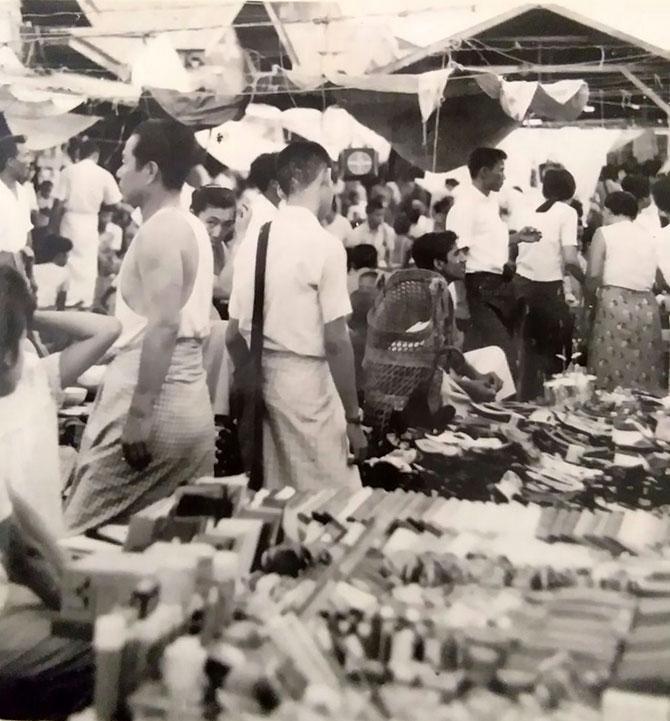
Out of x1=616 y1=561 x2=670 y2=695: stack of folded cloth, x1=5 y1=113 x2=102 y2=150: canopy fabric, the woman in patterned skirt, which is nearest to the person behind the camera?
x1=616 y1=561 x2=670 y2=695: stack of folded cloth

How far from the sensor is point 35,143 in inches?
55.6

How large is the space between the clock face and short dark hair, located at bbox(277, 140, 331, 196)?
1.6 inches

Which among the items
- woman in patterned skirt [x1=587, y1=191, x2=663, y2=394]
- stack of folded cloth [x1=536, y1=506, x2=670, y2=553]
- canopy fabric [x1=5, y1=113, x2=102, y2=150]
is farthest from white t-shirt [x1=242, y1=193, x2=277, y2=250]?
stack of folded cloth [x1=536, y1=506, x2=670, y2=553]

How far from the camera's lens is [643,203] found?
4.24 ft

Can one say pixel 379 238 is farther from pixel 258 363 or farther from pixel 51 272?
pixel 51 272

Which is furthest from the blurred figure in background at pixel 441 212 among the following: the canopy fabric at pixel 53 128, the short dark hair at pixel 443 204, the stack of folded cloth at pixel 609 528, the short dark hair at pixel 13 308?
the short dark hair at pixel 13 308

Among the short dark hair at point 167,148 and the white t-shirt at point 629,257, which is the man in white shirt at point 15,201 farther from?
the white t-shirt at point 629,257

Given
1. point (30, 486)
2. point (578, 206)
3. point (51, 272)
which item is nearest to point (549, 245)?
point (578, 206)

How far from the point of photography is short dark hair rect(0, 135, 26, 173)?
1.42 metres

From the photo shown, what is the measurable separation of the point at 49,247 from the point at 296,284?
0.44 meters

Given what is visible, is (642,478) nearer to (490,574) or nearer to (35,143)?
(490,574)

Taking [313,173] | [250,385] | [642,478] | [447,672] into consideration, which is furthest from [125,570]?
[642,478]

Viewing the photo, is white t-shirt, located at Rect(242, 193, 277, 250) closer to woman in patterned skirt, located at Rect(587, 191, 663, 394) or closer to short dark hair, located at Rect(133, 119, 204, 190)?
short dark hair, located at Rect(133, 119, 204, 190)

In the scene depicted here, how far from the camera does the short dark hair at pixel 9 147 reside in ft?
4.66
